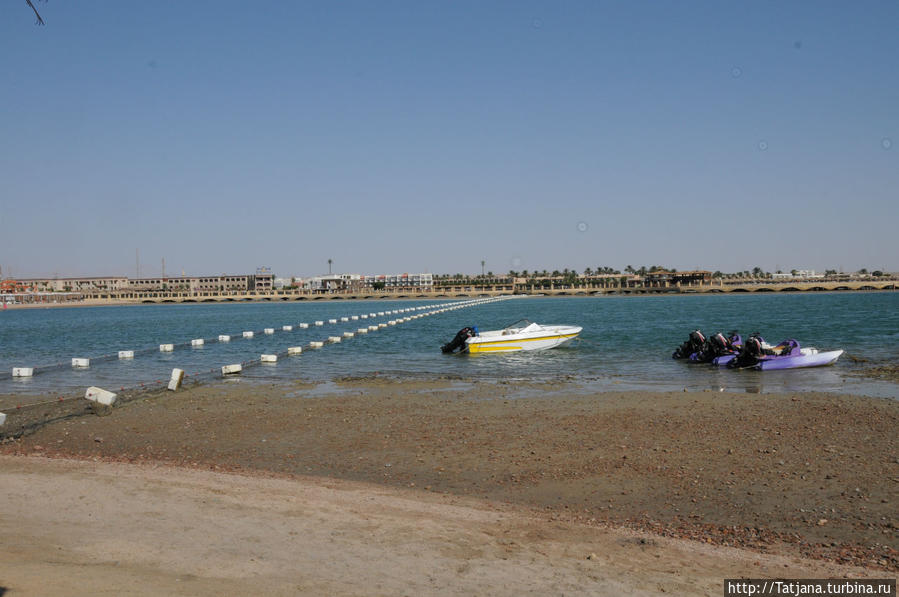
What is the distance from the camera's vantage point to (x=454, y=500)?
9.05 m

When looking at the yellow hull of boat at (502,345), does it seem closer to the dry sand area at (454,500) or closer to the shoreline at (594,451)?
the shoreline at (594,451)

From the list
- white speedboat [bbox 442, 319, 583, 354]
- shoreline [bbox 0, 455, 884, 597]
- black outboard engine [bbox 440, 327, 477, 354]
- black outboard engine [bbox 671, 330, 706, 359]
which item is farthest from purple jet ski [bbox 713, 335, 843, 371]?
shoreline [bbox 0, 455, 884, 597]

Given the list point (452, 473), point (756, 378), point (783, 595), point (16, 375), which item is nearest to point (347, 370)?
point (16, 375)

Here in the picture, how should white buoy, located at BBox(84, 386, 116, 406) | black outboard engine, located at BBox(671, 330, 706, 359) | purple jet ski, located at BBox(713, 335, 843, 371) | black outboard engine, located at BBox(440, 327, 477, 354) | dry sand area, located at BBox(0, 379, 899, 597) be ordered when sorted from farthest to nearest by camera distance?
black outboard engine, located at BBox(440, 327, 477, 354), black outboard engine, located at BBox(671, 330, 706, 359), purple jet ski, located at BBox(713, 335, 843, 371), white buoy, located at BBox(84, 386, 116, 406), dry sand area, located at BBox(0, 379, 899, 597)

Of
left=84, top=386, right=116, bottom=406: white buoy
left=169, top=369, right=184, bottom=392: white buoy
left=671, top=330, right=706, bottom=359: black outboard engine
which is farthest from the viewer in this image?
left=671, top=330, right=706, bottom=359: black outboard engine

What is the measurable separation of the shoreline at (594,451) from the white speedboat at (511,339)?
11917mm

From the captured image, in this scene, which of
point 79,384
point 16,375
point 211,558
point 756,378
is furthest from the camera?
point 16,375

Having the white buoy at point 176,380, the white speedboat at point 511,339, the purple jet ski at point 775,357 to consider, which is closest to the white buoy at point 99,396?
the white buoy at point 176,380

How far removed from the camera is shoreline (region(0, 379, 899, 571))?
26.9 feet

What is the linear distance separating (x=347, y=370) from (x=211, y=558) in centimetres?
2006

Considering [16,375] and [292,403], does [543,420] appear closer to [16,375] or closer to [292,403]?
[292,403]

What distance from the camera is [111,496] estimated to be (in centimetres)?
885

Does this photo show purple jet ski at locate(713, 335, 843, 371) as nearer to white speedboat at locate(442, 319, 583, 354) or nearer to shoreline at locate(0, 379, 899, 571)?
shoreline at locate(0, 379, 899, 571)

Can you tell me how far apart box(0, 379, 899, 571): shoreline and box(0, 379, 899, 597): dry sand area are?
0.18 feet
